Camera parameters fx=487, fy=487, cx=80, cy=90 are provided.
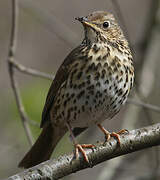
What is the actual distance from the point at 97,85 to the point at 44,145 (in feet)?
4.63

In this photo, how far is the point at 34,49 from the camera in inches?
391

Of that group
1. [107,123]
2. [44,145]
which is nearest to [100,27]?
[44,145]

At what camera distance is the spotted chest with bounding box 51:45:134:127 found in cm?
556

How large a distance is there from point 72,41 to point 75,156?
3.00m

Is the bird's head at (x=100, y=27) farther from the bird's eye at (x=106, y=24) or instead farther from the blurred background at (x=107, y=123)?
the blurred background at (x=107, y=123)

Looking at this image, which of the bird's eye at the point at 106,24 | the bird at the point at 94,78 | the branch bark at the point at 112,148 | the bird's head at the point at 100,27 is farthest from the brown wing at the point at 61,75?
the branch bark at the point at 112,148

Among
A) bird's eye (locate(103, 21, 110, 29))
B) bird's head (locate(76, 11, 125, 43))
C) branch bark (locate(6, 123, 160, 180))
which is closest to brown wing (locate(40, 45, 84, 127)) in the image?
bird's head (locate(76, 11, 125, 43))

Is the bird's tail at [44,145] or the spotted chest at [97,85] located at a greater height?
the spotted chest at [97,85]

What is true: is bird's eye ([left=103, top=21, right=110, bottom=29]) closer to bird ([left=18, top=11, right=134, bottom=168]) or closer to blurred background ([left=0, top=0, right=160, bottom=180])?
bird ([left=18, top=11, right=134, bottom=168])

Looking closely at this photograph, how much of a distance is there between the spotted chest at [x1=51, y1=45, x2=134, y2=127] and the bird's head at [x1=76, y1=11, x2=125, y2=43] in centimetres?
12

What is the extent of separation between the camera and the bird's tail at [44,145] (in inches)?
244

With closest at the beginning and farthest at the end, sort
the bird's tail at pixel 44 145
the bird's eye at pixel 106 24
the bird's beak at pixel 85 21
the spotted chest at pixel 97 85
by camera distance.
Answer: the bird's beak at pixel 85 21
the spotted chest at pixel 97 85
the bird's eye at pixel 106 24
the bird's tail at pixel 44 145

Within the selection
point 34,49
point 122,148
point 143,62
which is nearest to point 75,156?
point 122,148

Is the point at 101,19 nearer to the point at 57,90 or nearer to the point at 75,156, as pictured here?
the point at 57,90
